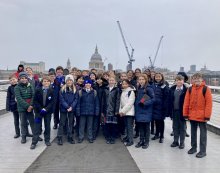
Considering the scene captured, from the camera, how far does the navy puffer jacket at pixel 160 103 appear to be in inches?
249

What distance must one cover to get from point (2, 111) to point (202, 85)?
8.13 m

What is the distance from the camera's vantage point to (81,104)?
6566 mm

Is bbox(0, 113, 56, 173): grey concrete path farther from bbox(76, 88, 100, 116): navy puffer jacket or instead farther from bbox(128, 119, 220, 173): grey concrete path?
bbox(128, 119, 220, 173): grey concrete path

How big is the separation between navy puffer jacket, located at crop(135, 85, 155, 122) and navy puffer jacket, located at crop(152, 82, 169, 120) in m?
0.27

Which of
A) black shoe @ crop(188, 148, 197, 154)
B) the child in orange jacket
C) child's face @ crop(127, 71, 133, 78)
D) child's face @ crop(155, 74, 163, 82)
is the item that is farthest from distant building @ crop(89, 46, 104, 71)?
black shoe @ crop(188, 148, 197, 154)

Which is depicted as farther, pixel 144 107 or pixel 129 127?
pixel 129 127

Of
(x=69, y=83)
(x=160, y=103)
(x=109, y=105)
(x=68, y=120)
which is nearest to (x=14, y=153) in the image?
(x=68, y=120)

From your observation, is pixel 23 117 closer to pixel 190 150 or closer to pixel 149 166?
pixel 149 166

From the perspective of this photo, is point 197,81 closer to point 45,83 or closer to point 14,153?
point 45,83

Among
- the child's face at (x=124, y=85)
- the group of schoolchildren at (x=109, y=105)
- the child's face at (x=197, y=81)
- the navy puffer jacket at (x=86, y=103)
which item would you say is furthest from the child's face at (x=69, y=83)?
the child's face at (x=197, y=81)

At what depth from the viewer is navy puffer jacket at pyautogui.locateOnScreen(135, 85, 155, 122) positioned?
→ 604cm

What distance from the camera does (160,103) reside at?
6.36 m

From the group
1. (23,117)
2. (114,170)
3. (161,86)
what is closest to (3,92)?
(23,117)

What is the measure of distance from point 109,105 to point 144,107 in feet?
2.97
